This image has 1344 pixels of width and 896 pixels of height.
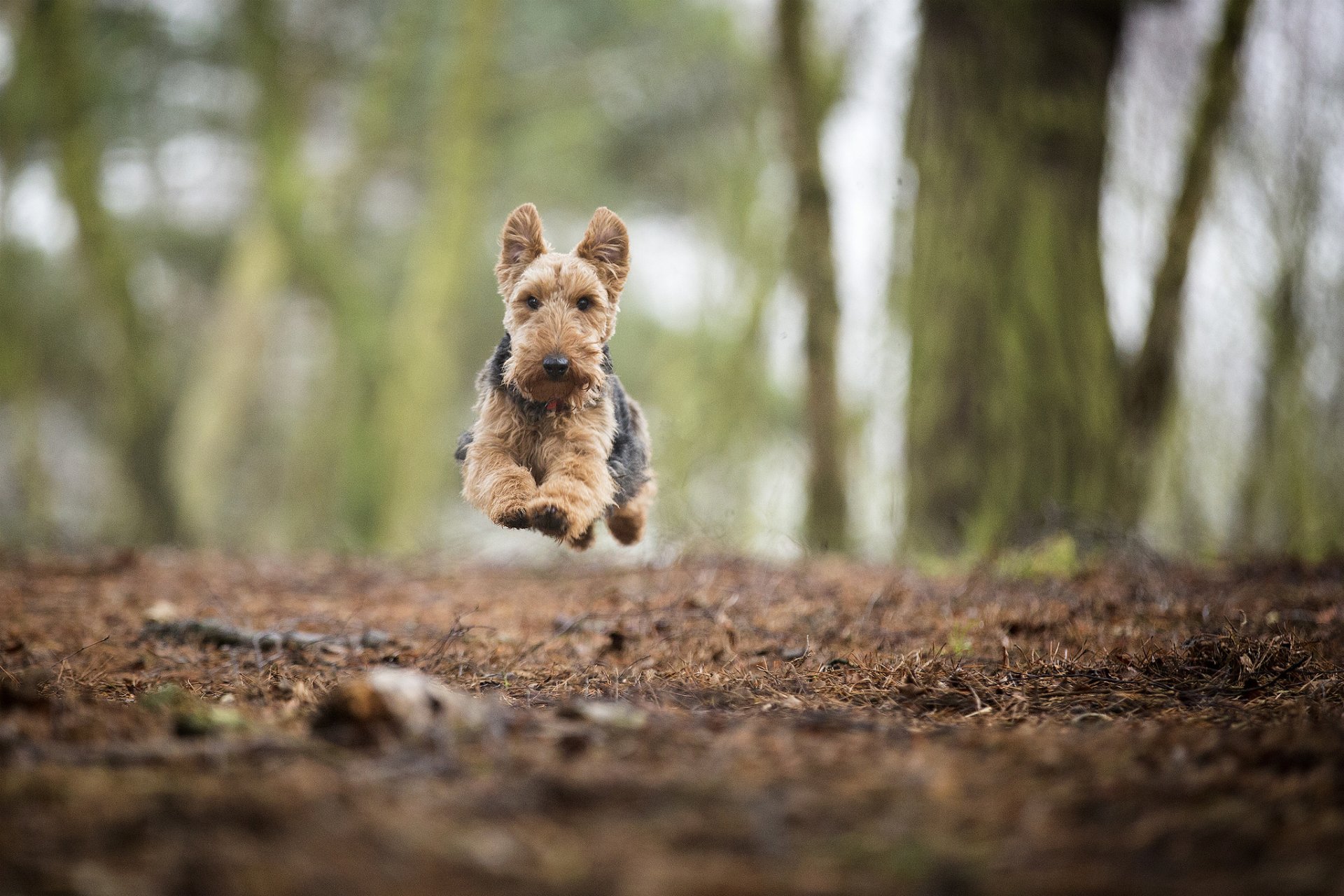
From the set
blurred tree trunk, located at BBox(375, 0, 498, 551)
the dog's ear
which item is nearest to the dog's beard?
the dog's ear

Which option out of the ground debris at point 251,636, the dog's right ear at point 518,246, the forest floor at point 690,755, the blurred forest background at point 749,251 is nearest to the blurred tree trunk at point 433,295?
the blurred forest background at point 749,251

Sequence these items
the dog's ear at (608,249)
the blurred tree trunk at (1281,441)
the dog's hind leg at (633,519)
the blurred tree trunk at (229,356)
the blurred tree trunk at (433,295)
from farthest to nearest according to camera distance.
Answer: the blurred tree trunk at (229,356) → the blurred tree trunk at (433,295) → the blurred tree trunk at (1281,441) → the dog's hind leg at (633,519) → the dog's ear at (608,249)

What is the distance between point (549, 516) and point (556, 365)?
0.48m

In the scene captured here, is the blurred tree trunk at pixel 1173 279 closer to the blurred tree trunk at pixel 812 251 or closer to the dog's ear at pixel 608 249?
the blurred tree trunk at pixel 812 251

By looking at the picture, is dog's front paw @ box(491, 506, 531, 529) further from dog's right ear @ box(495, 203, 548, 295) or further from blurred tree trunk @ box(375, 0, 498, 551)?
blurred tree trunk @ box(375, 0, 498, 551)

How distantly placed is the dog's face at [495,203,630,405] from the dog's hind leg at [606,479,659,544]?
1.89 ft

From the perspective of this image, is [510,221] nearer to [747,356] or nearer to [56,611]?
[56,611]

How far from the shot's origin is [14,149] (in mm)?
14906

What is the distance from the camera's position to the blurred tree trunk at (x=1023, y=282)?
9.30 m

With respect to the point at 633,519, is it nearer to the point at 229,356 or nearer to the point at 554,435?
the point at 554,435

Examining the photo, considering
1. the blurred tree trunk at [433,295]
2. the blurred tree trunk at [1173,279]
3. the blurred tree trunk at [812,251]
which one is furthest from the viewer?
the blurred tree trunk at [433,295]

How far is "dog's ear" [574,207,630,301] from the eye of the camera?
139 inches

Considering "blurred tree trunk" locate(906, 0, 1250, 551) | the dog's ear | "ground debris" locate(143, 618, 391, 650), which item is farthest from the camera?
"blurred tree trunk" locate(906, 0, 1250, 551)

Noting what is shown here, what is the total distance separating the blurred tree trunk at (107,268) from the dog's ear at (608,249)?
11.1 metres
